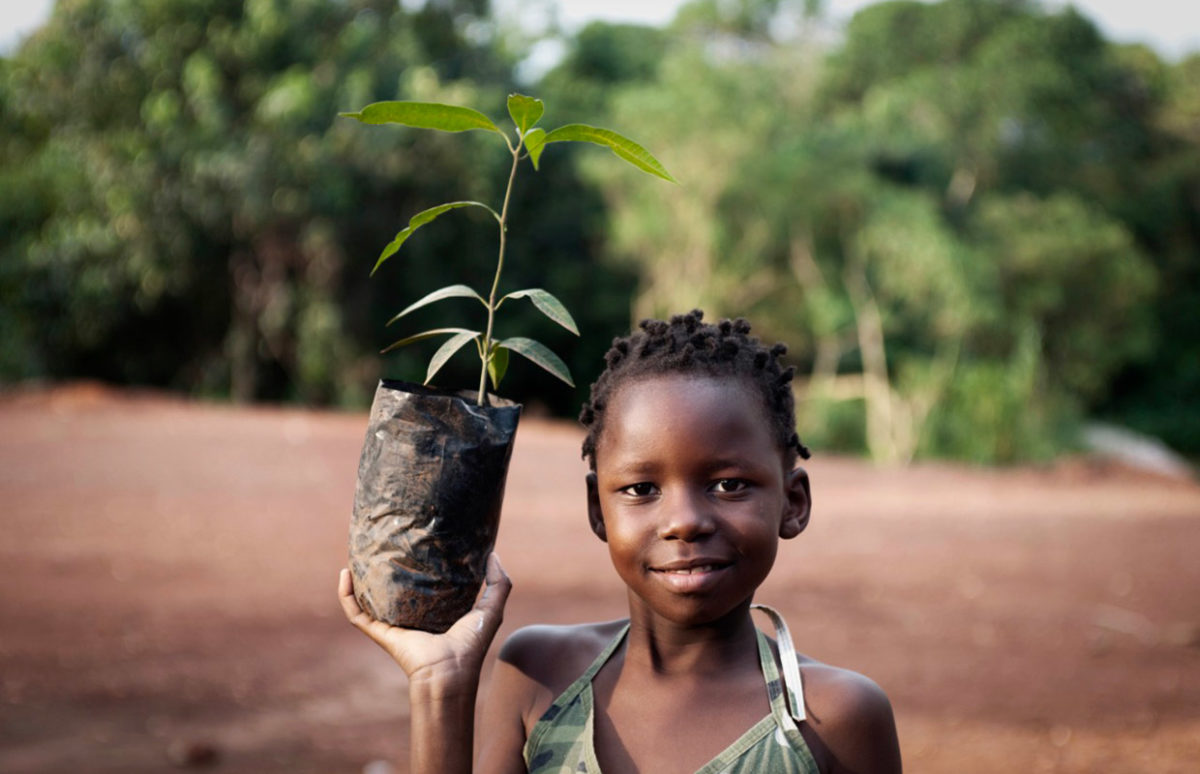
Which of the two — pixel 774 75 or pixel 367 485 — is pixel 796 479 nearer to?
pixel 367 485

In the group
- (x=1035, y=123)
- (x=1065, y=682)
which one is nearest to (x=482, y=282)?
(x=1035, y=123)

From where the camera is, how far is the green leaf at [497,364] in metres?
1.76

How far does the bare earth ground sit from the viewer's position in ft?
15.9

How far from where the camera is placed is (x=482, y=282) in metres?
21.9

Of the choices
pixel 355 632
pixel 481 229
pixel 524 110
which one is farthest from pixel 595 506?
pixel 481 229

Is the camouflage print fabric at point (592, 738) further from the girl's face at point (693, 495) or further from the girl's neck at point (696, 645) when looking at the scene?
the girl's face at point (693, 495)

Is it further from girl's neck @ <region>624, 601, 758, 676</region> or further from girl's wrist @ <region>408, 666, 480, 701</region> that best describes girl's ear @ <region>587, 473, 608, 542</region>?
girl's wrist @ <region>408, 666, 480, 701</region>

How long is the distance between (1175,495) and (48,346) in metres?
15.8

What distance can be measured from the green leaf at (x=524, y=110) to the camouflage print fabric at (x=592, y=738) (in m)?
0.78

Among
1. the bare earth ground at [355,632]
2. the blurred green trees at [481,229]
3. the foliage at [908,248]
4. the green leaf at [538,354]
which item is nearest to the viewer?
the green leaf at [538,354]

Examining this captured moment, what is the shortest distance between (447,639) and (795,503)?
1.83 feet

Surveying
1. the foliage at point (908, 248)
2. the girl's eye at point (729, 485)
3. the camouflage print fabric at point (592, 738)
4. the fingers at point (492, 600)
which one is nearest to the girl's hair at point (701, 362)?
the girl's eye at point (729, 485)

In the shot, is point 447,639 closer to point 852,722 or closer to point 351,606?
point 351,606

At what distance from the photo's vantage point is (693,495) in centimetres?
162
